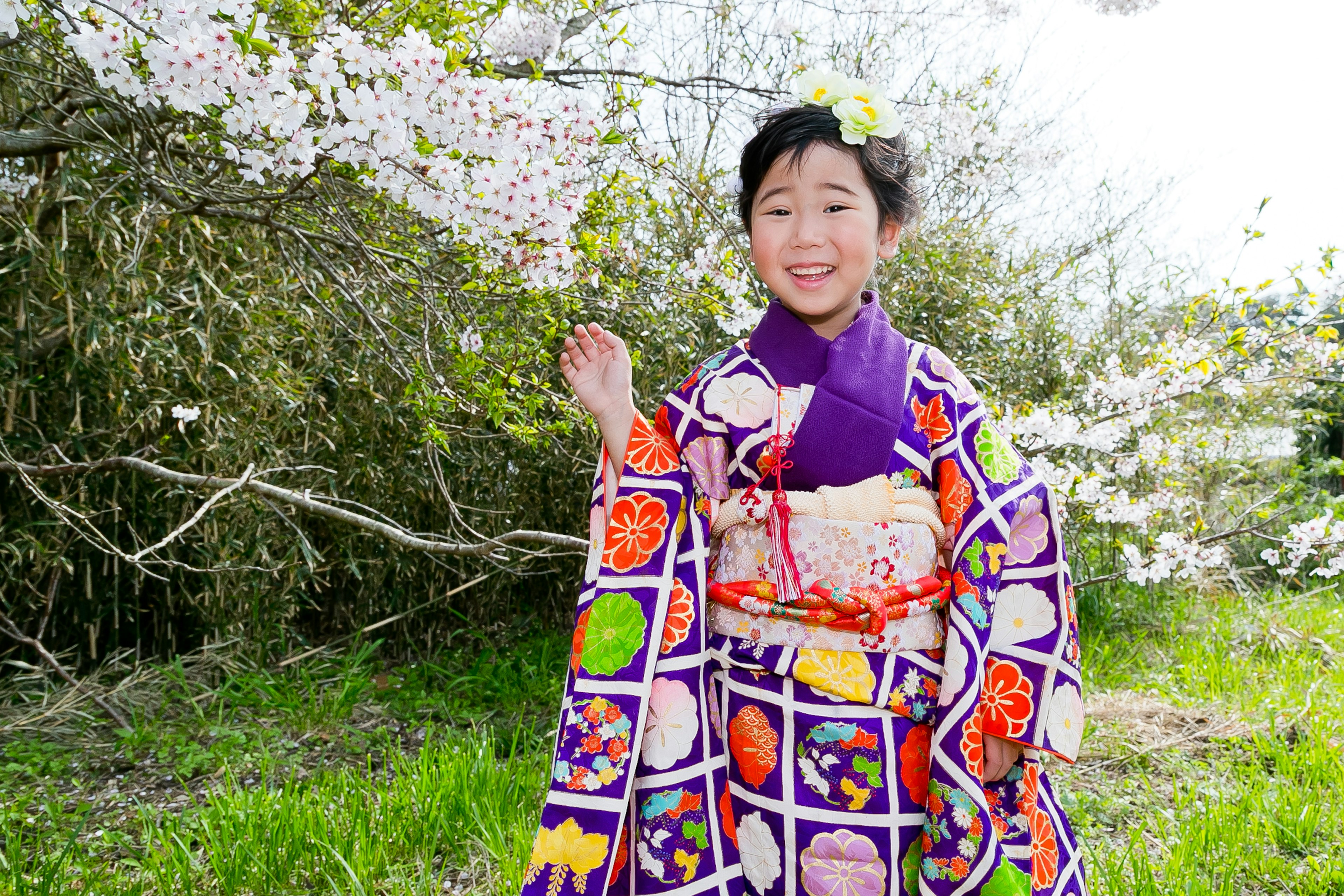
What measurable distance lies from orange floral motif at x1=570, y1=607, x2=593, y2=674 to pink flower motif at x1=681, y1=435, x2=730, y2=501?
0.25 m

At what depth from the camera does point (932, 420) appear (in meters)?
1.37

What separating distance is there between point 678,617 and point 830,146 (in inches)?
29.3

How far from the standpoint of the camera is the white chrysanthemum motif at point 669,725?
4.15 ft

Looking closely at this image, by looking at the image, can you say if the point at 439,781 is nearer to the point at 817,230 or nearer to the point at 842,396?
the point at 842,396

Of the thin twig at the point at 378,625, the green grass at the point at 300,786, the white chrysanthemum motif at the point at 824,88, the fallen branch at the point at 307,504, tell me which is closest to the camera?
the white chrysanthemum motif at the point at 824,88

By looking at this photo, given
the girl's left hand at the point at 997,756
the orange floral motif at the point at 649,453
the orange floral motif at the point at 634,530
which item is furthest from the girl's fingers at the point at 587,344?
the girl's left hand at the point at 997,756

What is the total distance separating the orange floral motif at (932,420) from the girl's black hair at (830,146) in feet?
1.02

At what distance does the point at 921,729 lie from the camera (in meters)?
1.28

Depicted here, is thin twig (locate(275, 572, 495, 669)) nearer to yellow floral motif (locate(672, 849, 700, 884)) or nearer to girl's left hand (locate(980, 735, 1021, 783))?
yellow floral motif (locate(672, 849, 700, 884))

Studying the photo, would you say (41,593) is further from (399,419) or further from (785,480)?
(785,480)

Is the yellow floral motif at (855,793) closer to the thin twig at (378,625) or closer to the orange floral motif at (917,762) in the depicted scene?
the orange floral motif at (917,762)

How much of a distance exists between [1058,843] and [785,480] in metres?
0.67

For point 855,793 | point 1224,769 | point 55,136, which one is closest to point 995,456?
point 855,793

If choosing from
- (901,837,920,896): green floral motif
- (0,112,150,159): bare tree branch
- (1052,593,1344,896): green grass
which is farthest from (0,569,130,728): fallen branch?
(1052,593,1344,896): green grass
